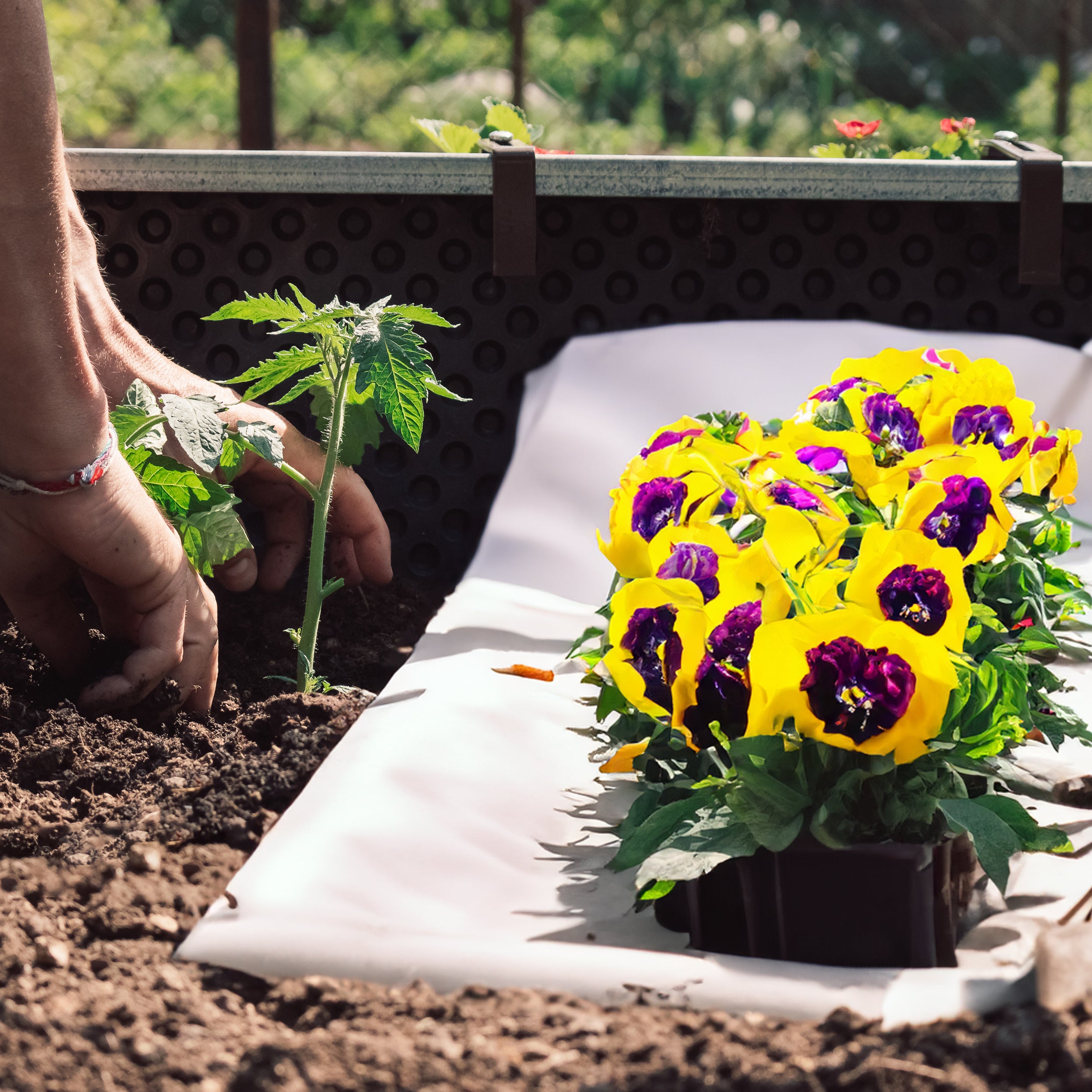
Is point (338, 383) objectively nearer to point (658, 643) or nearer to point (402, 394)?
point (402, 394)

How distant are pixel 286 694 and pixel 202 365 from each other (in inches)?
31.1

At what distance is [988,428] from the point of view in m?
1.19

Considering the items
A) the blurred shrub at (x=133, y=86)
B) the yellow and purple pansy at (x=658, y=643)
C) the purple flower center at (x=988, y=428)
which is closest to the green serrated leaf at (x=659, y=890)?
the yellow and purple pansy at (x=658, y=643)

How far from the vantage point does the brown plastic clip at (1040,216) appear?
69.2 inches

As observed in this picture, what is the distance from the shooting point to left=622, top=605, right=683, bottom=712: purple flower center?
2.88 feet

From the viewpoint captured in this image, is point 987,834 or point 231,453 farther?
point 231,453

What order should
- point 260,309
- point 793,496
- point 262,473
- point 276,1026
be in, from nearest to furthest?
point 276,1026
point 793,496
point 260,309
point 262,473

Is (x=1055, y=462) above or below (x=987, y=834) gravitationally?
above

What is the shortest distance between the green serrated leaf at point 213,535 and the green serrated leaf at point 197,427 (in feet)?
0.30

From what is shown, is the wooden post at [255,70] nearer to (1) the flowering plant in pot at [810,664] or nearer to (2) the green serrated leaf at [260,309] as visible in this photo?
(2) the green serrated leaf at [260,309]

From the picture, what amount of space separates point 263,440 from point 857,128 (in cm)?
134

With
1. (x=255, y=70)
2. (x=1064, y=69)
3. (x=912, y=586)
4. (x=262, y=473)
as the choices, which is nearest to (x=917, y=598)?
(x=912, y=586)

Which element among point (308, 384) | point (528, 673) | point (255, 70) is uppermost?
point (255, 70)

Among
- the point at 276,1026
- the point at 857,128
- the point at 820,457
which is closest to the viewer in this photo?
the point at 276,1026
